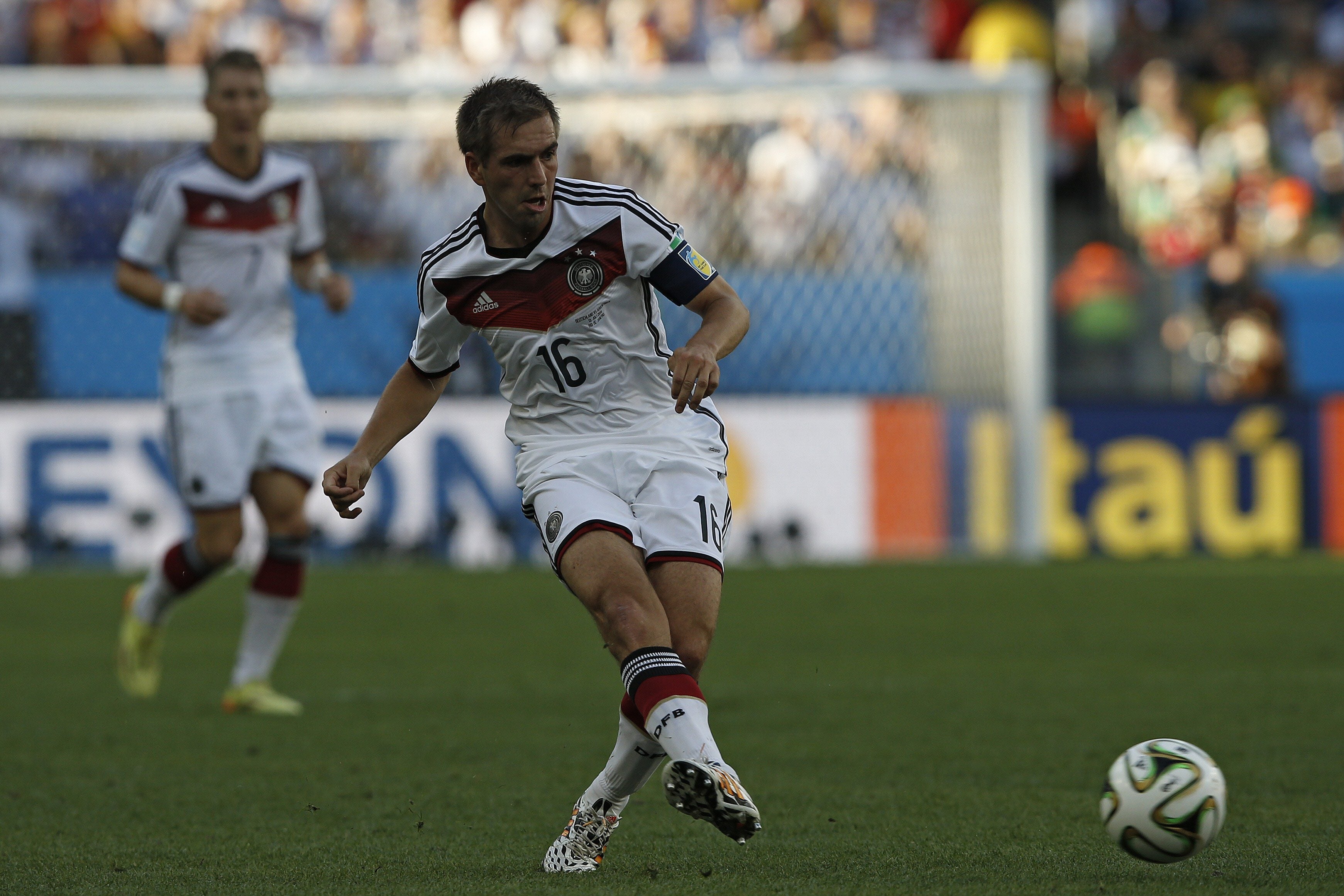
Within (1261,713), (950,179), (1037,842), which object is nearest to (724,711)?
(1261,713)

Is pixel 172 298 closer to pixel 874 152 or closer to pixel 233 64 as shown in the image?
pixel 233 64

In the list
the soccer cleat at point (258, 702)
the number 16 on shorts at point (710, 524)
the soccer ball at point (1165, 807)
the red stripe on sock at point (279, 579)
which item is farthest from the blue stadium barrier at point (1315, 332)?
the soccer ball at point (1165, 807)

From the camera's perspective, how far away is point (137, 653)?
8.08m

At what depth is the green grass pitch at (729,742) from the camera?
4.47 m

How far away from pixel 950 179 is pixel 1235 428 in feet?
9.48

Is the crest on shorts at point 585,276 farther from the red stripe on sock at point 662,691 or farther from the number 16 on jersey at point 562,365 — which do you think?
the red stripe on sock at point 662,691

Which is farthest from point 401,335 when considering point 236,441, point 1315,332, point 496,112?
point 496,112

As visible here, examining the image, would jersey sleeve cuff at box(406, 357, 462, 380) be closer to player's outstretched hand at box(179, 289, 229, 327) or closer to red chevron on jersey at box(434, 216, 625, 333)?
red chevron on jersey at box(434, 216, 625, 333)

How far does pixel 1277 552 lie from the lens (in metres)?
14.8

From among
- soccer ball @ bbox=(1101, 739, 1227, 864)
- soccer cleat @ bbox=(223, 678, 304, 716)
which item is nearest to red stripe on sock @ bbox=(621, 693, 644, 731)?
soccer ball @ bbox=(1101, 739, 1227, 864)

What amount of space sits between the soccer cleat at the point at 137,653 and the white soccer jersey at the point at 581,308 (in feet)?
12.1

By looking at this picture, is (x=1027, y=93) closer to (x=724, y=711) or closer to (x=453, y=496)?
(x=453, y=496)

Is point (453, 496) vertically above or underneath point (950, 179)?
underneath

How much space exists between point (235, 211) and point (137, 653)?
1.85 m
